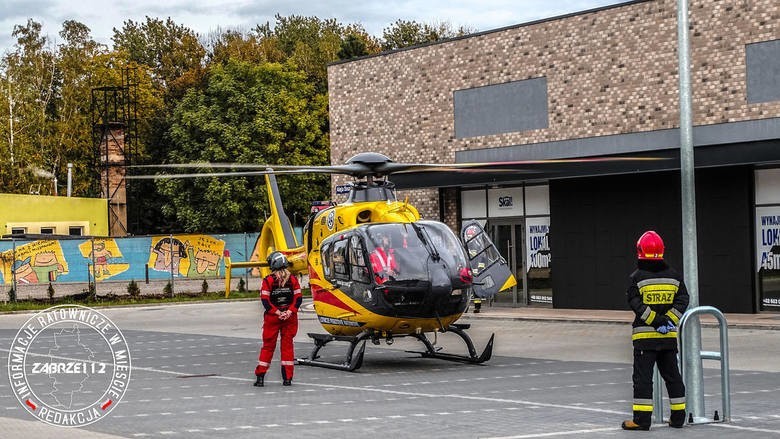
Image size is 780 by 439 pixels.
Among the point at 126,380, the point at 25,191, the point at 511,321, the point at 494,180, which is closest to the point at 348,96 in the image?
the point at 494,180

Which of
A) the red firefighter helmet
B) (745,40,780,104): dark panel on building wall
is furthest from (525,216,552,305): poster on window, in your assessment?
the red firefighter helmet

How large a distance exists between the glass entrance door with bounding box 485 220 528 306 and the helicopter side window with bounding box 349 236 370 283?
16.3m

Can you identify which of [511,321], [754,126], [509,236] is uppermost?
[754,126]

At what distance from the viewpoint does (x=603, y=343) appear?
22.2m

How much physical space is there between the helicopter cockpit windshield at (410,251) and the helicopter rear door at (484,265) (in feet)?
4.89

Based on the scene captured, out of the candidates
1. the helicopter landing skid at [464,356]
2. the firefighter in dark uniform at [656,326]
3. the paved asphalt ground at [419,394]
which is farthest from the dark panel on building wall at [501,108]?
the firefighter in dark uniform at [656,326]

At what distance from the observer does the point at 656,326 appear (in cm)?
1115

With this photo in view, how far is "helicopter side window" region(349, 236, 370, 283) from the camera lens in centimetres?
1800

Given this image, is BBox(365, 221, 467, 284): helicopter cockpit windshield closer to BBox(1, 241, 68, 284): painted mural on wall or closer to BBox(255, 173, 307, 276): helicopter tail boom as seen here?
BBox(255, 173, 307, 276): helicopter tail boom

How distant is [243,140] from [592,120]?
34090 mm

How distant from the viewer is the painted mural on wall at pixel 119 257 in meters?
43.9

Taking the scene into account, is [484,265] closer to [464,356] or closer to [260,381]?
[464,356]

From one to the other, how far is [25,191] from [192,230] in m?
14.0

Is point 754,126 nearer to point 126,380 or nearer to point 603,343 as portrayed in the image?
point 603,343
